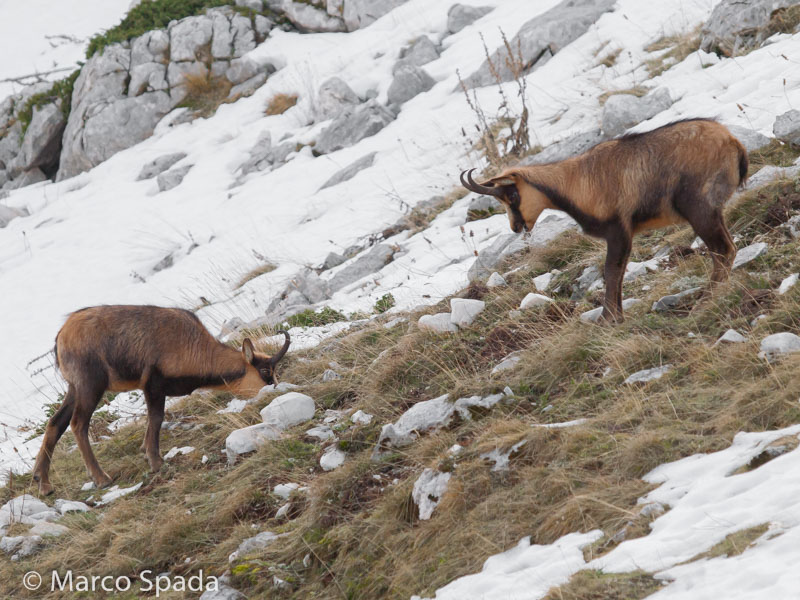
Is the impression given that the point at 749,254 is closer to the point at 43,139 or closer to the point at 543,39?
the point at 543,39

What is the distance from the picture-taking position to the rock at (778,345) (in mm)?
4512

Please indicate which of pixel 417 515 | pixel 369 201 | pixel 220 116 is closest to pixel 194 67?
pixel 220 116

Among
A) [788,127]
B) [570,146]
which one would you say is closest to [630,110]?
[570,146]

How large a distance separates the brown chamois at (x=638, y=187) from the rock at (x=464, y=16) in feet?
44.8

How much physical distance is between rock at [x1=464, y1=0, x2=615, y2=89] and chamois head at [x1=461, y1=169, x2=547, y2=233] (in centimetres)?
923

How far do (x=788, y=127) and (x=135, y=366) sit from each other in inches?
277

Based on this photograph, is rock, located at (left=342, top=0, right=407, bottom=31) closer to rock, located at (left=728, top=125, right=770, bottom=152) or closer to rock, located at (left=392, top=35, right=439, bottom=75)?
rock, located at (left=392, top=35, right=439, bottom=75)

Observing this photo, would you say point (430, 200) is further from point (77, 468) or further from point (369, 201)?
point (77, 468)

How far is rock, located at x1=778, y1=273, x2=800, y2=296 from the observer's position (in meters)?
5.27

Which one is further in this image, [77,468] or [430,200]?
[430,200]

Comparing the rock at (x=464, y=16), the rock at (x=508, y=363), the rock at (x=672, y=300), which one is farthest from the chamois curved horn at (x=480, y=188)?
the rock at (x=464, y=16)

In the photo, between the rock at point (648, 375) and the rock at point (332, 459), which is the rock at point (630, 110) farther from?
the rock at point (332, 459)

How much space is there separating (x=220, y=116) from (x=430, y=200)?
10.4 m

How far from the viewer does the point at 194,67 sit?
71.4 feet
